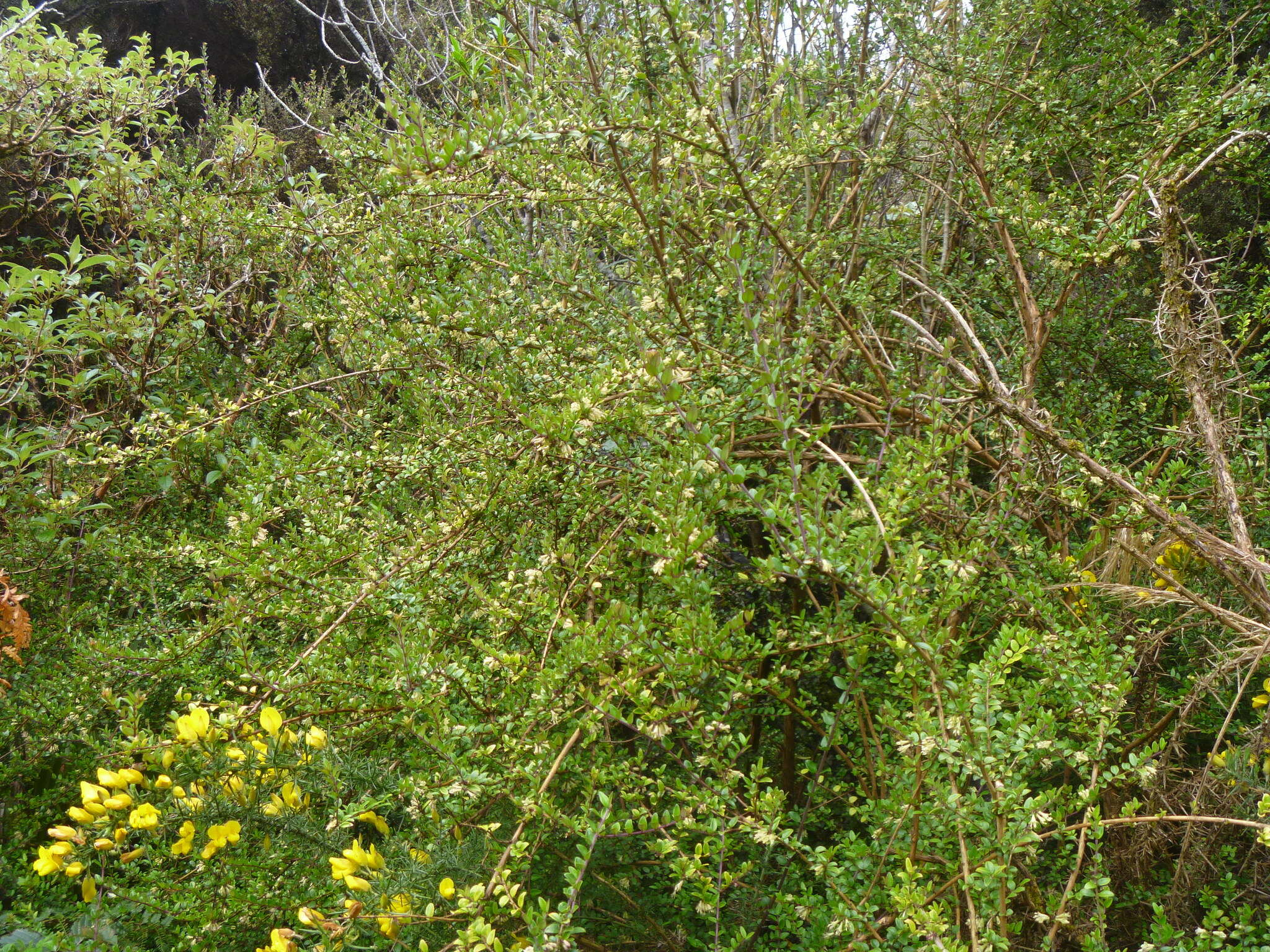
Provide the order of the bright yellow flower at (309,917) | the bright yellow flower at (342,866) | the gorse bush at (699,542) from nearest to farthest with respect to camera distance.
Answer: the bright yellow flower at (309,917) < the bright yellow flower at (342,866) < the gorse bush at (699,542)

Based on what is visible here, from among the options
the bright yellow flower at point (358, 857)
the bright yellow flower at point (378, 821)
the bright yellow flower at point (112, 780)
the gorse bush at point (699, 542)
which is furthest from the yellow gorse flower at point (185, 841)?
the bright yellow flower at point (358, 857)

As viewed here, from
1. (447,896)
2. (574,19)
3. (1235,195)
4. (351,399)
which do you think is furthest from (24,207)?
(1235,195)

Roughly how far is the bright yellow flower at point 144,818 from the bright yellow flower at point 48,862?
18 centimetres

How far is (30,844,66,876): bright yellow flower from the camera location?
1.47 m

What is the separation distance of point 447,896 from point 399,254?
1498 mm

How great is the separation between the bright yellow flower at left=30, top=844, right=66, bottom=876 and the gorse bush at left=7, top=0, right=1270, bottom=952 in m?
0.04

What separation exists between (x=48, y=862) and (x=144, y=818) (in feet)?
0.90

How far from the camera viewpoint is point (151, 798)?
159 centimetres

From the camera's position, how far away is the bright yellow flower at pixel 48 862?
4.81 feet

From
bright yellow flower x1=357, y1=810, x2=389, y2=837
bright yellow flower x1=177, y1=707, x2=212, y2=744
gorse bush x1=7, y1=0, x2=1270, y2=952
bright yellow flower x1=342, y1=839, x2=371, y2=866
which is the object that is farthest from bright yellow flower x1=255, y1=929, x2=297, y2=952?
bright yellow flower x1=177, y1=707, x2=212, y2=744

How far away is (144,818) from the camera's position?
4.58 ft

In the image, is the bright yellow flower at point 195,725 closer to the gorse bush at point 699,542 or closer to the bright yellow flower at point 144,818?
the gorse bush at point 699,542

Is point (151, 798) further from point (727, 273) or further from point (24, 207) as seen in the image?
point (24, 207)

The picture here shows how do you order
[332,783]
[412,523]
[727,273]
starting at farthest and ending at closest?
[412,523], [727,273], [332,783]
